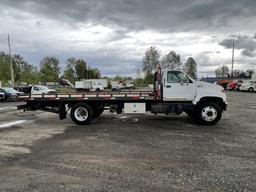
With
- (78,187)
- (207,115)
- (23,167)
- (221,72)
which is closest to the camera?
(78,187)

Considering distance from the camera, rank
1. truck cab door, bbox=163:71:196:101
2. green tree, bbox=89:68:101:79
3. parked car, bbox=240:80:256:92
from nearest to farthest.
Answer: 1. truck cab door, bbox=163:71:196:101
2. parked car, bbox=240:80:256:92
3. green tree, bbox=89:68:101:79

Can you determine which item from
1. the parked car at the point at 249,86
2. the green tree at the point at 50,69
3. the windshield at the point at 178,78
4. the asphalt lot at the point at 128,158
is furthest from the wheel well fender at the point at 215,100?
the green tree at the point at 50,69

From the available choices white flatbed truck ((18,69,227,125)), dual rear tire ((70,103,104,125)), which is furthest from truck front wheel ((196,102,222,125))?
dual rear tire ((70,103,104,125))

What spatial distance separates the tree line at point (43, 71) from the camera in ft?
230

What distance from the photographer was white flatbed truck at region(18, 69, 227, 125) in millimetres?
12148

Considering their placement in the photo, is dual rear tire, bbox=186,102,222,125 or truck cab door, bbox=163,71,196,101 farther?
truck cab door, bbox=163,71,196,101

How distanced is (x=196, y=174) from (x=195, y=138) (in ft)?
12.1

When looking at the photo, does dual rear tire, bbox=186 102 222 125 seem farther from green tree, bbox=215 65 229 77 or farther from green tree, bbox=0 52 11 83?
green tree, bbox=215 65 229 77

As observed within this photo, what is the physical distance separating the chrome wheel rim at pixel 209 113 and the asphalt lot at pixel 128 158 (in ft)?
2.05

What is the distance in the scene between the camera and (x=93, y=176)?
18.9ft

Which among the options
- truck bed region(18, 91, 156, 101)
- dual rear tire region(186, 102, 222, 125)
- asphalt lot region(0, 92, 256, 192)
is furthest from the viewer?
truck bed region(18, 91, 156, 101)

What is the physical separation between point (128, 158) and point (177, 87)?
19.3ft

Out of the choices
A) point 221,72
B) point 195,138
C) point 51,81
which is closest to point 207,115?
point 195,138

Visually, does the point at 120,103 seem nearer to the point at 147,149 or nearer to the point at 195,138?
the point at 195,138
